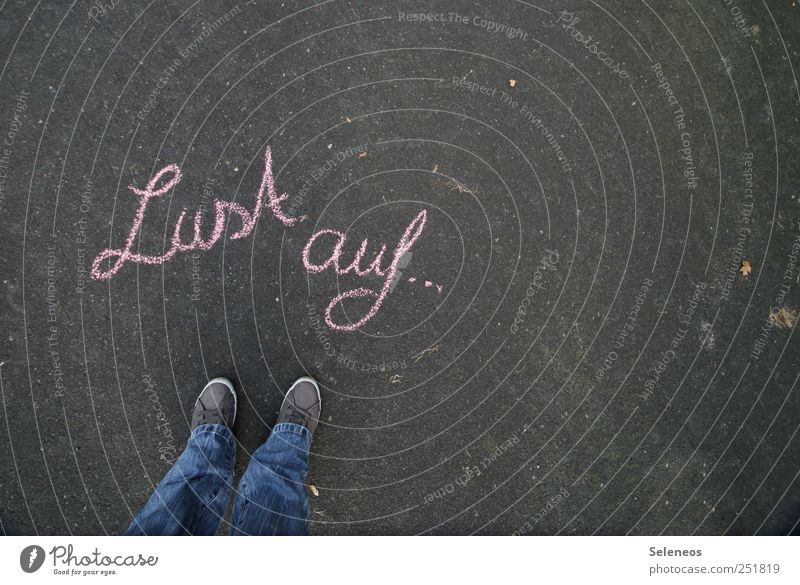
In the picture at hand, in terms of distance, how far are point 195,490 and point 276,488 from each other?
0.37 meters

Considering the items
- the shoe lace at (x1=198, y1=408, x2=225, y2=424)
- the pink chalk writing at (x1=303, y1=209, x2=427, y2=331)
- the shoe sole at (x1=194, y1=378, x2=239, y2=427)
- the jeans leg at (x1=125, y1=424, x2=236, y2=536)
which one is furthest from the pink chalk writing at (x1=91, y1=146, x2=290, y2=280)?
the jeans leg at (x1=125, y1=424, x2=236, y2=536)

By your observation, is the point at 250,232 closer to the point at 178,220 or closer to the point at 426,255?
the point at 178,220

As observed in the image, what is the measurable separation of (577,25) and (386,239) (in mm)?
1451

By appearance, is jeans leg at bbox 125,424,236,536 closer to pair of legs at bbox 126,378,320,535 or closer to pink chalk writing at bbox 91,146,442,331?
pair of legs at bbox 126,378,320,535

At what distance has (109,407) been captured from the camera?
2559 millimetres

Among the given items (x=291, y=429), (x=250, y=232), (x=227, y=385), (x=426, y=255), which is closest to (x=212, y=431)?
(x=227, y=385)

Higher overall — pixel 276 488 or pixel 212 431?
pixel 212 431

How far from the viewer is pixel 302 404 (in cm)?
256

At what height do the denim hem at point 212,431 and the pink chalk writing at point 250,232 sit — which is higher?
the pink chalk writing at point 250,232

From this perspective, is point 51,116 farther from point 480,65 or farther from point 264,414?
point 480,65

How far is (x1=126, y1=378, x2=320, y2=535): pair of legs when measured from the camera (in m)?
2.32

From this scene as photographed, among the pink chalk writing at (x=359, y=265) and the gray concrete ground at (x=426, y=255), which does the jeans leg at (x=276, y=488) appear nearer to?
the gray concrete ground at (x=426, y=255)

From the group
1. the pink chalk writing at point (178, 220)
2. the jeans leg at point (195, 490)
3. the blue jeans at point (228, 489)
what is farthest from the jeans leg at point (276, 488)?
the pink chalk writing at point (178, 220)

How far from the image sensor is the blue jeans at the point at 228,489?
2.31 meters
